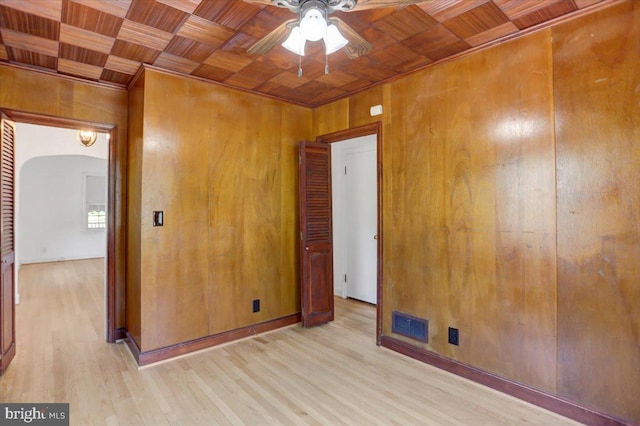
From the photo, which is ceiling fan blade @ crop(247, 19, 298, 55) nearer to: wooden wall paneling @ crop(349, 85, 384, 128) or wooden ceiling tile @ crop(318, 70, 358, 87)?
wooden ceiling tile @ crop(318, 70, 358, 87)

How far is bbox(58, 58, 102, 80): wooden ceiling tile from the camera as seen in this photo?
8.70ft

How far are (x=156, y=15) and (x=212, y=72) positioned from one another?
0.87 m

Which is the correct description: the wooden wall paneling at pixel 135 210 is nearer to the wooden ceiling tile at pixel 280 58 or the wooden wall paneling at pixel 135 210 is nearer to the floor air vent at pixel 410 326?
the wooden ceiling tile at pixel 280 58

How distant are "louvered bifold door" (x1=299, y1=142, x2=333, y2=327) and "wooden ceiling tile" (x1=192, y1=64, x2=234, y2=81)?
41.5 inches

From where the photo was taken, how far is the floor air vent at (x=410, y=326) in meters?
2.78

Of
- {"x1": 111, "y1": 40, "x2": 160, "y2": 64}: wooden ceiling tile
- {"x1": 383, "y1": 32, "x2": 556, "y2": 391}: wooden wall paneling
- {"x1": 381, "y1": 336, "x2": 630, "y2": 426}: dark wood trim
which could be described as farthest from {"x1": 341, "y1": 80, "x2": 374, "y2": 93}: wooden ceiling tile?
{"x1": 381, "y1": 336, "x2": 630, "y2": 426}: dark wood trim

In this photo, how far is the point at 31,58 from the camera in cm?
256

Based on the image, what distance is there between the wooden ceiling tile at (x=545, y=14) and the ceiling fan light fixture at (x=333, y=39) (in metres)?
1.15

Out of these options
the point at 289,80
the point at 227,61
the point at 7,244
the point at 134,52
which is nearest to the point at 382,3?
the point at 227,61

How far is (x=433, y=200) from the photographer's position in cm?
273

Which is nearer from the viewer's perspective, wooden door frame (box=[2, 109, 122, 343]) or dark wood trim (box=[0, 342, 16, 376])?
dark wood trim (box=[0, 342, 16, 376])

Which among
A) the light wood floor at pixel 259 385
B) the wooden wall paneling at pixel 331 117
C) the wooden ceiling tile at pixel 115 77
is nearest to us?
the light wood floor at pixel 259 385

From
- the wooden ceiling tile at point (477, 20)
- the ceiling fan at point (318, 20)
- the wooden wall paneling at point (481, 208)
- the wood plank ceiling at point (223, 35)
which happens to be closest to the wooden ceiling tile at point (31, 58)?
the wood plank ceiling at point (223, 35)

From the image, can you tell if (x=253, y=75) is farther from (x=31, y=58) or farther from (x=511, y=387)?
(x=511, y=387)
